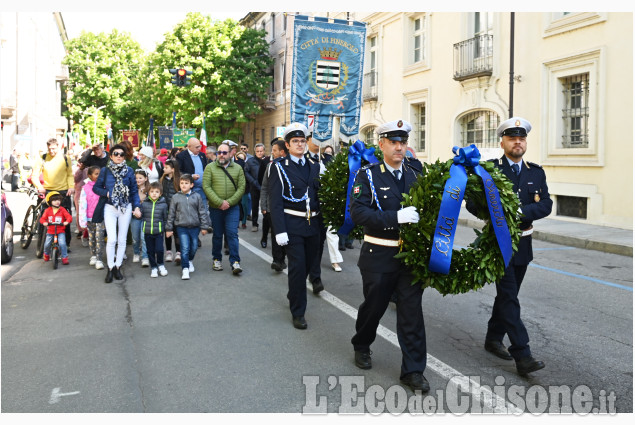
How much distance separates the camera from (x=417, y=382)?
414 centimetres

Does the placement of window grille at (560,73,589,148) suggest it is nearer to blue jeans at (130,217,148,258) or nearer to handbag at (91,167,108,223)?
blue jeans at (130,217,148,258)

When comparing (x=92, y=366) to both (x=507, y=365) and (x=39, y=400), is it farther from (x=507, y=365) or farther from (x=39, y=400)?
(x=507, y=365)

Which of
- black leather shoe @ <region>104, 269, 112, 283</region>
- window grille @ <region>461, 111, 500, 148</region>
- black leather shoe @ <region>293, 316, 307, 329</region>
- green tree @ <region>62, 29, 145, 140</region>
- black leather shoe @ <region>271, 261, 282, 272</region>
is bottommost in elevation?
black leather shoe @ <region>293, 316, 307, 329</region>

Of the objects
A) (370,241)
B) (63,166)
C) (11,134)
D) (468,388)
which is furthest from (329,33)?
(11,134)

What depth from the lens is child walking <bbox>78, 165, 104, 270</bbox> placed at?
864 cm

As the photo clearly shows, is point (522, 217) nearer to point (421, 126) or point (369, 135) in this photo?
point (421, 126)

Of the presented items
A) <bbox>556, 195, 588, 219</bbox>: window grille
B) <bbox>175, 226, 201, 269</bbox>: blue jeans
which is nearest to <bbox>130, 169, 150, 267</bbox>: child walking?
<bbox>175, 226, 201, 269</bbox>: blue jeans

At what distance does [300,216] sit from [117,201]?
305cm

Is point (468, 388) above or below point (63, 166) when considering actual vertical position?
below

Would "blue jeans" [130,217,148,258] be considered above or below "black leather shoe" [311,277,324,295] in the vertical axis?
above

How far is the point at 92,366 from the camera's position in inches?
184

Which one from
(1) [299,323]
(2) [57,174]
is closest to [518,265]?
(1) [299,323]

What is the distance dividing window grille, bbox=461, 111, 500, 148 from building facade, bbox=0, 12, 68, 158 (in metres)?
18.9

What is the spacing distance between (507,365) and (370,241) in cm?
148
